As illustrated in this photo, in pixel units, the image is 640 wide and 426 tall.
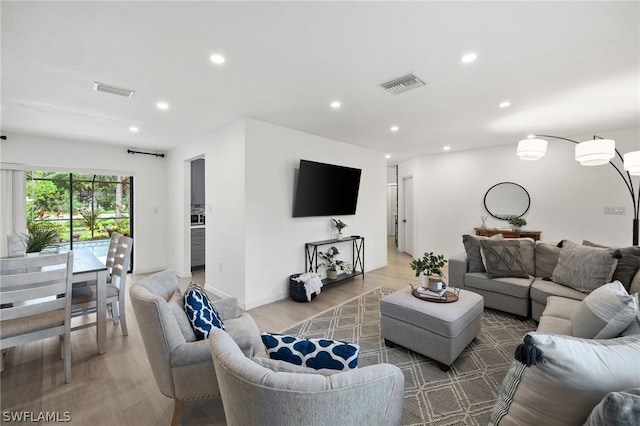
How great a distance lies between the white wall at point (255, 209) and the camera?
365 centimetres

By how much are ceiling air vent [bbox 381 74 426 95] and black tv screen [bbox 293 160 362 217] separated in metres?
1.73

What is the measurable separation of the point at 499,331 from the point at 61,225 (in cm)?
692

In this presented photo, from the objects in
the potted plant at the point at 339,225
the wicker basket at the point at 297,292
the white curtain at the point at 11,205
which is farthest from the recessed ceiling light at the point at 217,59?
the white curtain at the point at 11,205

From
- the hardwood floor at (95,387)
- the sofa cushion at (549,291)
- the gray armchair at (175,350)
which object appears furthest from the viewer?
the sofa cushion at (549,291)

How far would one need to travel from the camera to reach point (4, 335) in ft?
6.28

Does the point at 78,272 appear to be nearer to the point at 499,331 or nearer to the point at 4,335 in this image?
the point at 4,335

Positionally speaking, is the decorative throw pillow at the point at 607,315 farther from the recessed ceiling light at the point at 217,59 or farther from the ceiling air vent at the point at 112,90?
the ceiling air vent at the point at 112,90

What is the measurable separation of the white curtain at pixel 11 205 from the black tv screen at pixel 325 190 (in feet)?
14.3

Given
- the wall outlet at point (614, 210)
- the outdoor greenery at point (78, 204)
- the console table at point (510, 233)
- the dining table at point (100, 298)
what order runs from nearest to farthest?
the dining table at point (100, 298)
the wall outlet at point (614, 210)
the outdoor greenery at point (78, 204)
the console table at point (510, 233)

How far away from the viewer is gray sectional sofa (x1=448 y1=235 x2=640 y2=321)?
8.99 feet

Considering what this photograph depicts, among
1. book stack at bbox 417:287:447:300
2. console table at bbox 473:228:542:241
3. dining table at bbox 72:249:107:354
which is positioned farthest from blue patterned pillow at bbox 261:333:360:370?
console table at bbox 473:228:542:241

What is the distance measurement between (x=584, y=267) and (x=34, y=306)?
4917 millimetres

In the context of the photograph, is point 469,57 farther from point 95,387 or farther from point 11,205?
point 11,205

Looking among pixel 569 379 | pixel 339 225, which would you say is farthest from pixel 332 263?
pixel 569 379
